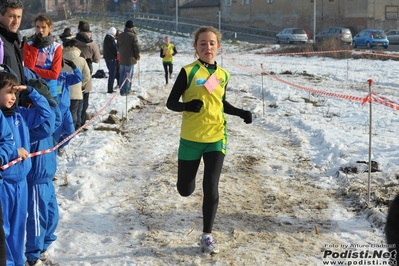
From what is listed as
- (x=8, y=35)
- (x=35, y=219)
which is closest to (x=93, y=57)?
(x=8, y=35)

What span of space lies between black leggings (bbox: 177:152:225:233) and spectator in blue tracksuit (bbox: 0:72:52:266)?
133 centimetres

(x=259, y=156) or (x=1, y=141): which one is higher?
(x=1, y=141)

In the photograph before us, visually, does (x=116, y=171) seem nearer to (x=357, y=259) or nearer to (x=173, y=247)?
(x=173, y=247)

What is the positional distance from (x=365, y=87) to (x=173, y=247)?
47.2 feet

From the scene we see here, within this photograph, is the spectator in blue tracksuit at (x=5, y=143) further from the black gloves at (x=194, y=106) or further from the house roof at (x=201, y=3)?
the house roof at (x=201, y=3)

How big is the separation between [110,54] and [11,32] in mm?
10310

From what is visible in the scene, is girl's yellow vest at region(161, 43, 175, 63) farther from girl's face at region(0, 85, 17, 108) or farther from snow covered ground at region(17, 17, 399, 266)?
girl's face at region(0, 85, 17, 108)

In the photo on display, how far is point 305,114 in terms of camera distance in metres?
12.2

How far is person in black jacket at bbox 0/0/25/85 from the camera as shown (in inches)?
191

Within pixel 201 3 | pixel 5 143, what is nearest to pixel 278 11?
pixel 201 3

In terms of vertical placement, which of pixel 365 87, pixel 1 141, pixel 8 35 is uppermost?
pixel 8 35

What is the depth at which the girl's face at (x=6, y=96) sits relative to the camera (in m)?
3.97

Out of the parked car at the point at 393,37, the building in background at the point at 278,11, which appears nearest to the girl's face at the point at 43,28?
the parked car at the point at 393,37

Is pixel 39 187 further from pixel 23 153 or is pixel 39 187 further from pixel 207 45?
pixel 207 45
